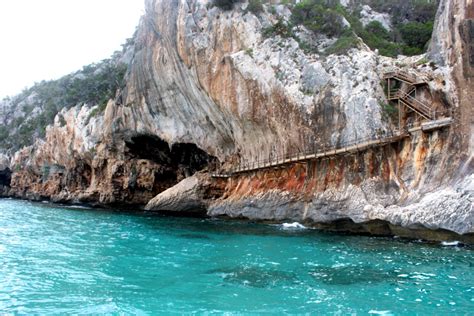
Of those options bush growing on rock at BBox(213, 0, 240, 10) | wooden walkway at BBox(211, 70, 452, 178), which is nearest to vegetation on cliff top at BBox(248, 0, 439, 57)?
bush growing on rock at BBox(213, 0, 240, 10)

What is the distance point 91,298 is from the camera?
10.6 m

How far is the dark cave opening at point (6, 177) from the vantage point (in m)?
60.7

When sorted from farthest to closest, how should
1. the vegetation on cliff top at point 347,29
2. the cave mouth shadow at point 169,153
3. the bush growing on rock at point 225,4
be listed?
1. the cave mouth shadow at point 169,153
2. the bush growing on rock at point 225,4
3. the vegetation on cliff top at point 347,29

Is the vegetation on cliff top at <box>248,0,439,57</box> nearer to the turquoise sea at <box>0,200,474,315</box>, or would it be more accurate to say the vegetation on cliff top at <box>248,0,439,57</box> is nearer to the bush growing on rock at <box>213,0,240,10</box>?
the bush growing on rock at <box>213,0,240,10</box>

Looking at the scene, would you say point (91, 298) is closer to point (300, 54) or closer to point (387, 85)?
point (387, 85)

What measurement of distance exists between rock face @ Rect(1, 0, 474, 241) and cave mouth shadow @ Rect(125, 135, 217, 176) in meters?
0.12

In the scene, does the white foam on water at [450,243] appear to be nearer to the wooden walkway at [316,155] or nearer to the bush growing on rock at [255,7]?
the wooden walkway at [316,155]

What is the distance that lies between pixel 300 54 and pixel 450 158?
39.4 ft

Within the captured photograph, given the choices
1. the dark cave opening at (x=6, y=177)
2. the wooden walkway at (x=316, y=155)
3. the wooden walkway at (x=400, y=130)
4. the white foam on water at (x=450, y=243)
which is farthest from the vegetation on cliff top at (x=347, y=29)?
the dark cave opening at (x=6, y=177)

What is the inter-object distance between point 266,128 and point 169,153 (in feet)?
42.6

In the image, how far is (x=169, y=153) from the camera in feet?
128

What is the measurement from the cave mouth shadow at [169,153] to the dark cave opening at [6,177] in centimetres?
2997

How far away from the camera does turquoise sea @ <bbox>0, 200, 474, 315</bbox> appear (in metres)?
10.1

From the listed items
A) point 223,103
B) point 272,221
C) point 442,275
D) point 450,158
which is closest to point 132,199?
point 223,103
